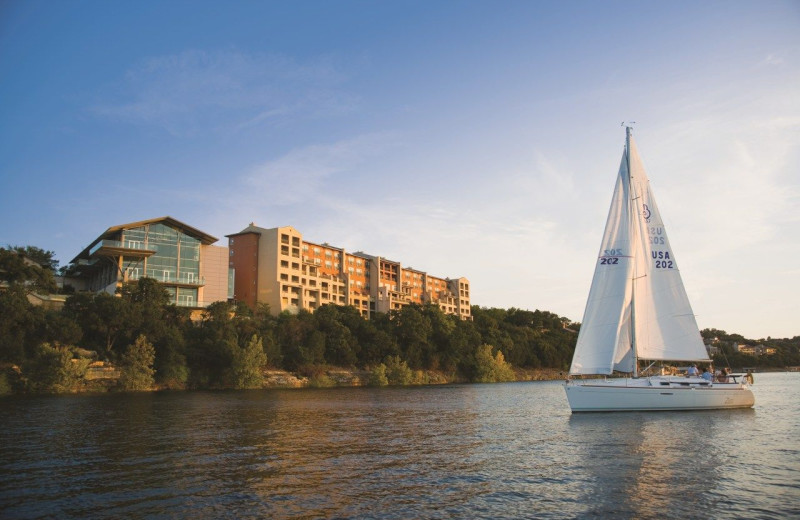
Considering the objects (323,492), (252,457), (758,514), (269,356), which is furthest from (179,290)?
(758,514)

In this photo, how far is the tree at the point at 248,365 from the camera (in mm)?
86250

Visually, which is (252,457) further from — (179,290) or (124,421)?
(179,290)

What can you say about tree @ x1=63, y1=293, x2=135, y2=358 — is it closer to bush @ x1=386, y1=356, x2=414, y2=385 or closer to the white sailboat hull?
bush @ x1=386, y1=356, x2=414, y2=385

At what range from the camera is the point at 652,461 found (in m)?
24.7

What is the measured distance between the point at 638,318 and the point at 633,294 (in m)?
1.94

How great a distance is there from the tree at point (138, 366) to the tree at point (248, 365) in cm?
1223

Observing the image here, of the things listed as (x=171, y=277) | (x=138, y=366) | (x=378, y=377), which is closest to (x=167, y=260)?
(x=171, y=277)

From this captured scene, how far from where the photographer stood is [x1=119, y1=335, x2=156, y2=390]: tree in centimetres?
7494

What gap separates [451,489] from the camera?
20.0 meters

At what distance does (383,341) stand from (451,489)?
94244mm

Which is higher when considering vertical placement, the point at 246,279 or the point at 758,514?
the point at 246,279

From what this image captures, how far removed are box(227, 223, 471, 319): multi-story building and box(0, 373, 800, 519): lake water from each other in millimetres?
87593

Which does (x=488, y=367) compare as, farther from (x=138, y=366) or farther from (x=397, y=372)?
(x=138, y=366)

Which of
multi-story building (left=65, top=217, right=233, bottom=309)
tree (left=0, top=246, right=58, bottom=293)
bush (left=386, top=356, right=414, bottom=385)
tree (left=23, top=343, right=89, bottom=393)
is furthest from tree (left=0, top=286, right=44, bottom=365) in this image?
bush (left=386, top=356, right=414, bottom=385)
